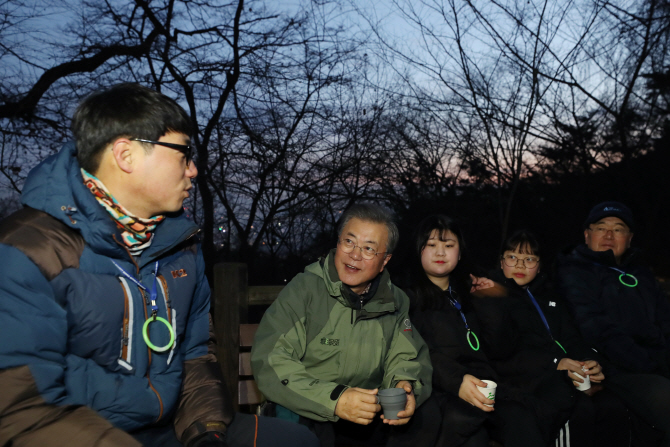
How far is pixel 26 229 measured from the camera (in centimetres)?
158

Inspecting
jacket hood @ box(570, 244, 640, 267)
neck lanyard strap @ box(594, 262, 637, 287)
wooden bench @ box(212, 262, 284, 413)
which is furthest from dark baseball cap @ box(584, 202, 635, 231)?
wooden bench @ box(212, 262, 284, 413)

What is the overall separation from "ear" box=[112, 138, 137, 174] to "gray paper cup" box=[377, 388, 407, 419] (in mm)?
1373

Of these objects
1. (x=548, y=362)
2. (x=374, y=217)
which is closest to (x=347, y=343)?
(x=374, y=217)

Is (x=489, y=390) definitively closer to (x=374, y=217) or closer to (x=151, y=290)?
(x=374, y=217)

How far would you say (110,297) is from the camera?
170cm

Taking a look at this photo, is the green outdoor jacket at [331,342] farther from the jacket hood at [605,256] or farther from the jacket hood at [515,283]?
the jacket hood at [605,256]

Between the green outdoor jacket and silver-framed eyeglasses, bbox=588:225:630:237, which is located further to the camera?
silver-framed eyeglasses, bbox=588:225:630:237

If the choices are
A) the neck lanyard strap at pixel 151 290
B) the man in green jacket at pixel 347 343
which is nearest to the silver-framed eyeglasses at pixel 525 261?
the man in green jacket at pixel 347 343

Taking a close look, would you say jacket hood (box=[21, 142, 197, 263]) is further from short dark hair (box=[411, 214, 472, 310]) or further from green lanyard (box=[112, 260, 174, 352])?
short dark hair (box=[411, 214, 472, 310])

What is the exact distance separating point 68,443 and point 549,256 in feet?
24.5

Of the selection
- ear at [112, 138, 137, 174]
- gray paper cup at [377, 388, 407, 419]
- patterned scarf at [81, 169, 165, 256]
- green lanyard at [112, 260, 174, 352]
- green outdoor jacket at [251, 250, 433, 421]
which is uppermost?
ear at [112, 138, 137, 174]

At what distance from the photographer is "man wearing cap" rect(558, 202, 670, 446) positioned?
3188 millimetres

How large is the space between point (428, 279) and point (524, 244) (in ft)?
2.90

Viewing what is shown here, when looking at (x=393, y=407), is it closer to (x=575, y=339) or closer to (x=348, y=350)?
(x=348, y=350)
